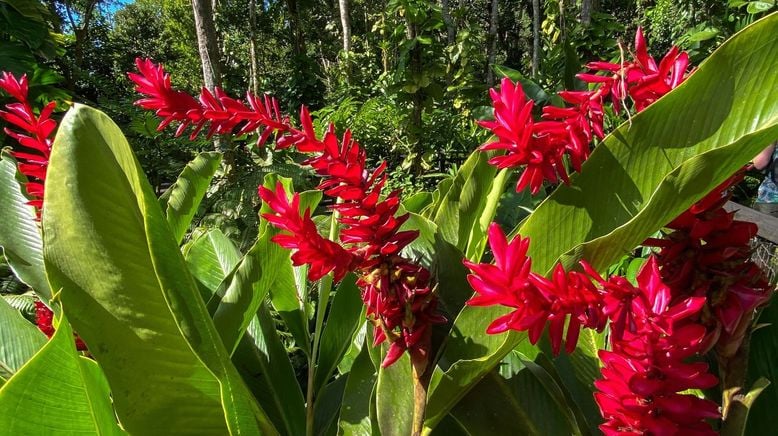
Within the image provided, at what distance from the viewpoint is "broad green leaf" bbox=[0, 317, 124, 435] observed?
493 mm

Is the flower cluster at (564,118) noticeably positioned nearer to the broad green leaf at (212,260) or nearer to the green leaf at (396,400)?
the green leaf at (396,400)

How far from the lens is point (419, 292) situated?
581mm

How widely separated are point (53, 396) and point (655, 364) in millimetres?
548

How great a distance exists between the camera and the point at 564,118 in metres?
0.54

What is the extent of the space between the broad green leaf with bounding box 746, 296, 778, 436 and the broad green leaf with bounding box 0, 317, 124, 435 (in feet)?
2.60

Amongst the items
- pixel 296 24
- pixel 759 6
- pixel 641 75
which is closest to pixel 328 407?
pixel 641 75

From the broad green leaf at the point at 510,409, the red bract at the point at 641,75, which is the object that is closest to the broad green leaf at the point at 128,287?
the broad green leaf at the point at 510,409

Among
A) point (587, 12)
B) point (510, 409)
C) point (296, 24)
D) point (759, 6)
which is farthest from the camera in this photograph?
point (296, 24)

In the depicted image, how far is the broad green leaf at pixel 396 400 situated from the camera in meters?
0.70

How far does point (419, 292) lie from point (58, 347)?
0.35 meters

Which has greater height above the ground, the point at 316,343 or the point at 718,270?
the point at 718,270

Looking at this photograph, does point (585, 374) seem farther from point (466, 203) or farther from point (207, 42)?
point (207, 42)

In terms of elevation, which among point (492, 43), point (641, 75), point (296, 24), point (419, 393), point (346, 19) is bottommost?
point (419, 393)

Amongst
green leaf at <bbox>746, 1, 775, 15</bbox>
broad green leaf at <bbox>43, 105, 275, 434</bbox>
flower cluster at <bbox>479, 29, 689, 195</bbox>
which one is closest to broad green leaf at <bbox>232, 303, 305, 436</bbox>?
broad green leaf at <bbox>43, 105, 275, 434</bbox>
